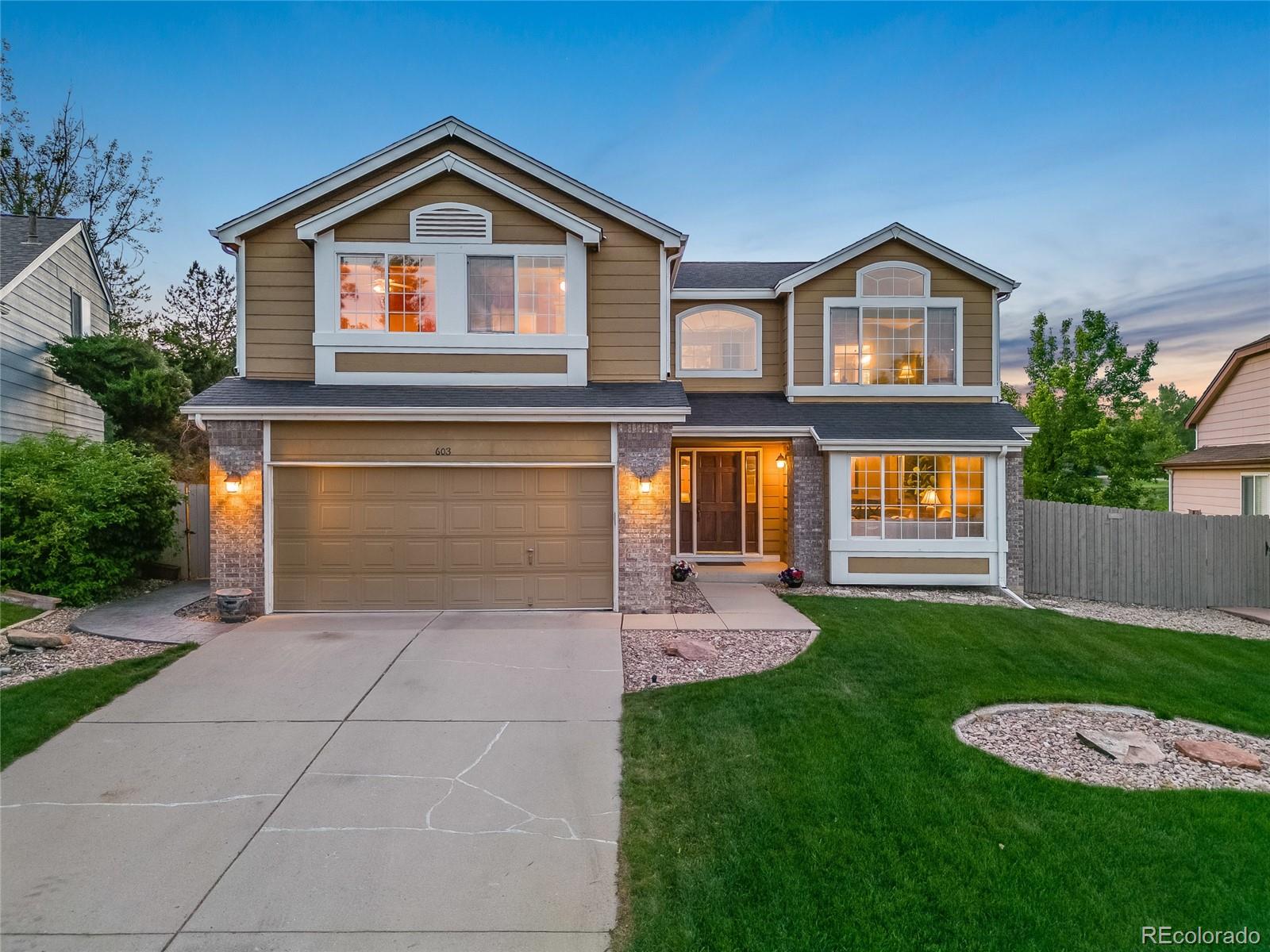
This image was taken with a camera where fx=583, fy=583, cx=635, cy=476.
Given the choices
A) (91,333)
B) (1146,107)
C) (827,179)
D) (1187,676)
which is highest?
(827,179)

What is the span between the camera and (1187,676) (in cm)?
634

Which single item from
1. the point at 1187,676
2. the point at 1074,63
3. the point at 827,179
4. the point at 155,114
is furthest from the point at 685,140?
the point at 1187,676

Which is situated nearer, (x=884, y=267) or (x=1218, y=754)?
(x=1218, y=754)

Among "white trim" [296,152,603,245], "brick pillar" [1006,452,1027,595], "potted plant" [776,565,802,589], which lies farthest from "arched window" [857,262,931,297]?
"white trim" [296,152,603,245]

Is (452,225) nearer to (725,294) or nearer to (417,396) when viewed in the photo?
(417,396)

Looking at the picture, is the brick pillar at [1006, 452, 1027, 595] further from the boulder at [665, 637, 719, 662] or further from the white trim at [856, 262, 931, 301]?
the boulder at [665, 637, 719, 662]

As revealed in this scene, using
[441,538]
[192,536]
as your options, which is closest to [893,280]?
[441,538]

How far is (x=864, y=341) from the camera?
38.1 ft

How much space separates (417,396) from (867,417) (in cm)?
792

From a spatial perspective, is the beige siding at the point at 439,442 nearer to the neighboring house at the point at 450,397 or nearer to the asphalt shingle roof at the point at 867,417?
the neighboring house at the point at 450,397

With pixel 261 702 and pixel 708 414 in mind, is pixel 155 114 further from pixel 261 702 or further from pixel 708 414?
pixel 261 702

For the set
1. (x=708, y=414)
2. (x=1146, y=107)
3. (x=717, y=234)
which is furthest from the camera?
(x=717, y=234)

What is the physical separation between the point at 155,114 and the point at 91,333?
10095 millimetres

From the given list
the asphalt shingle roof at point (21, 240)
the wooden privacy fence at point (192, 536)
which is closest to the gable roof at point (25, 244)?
the asphalt shingle roof at point (21, 240)
